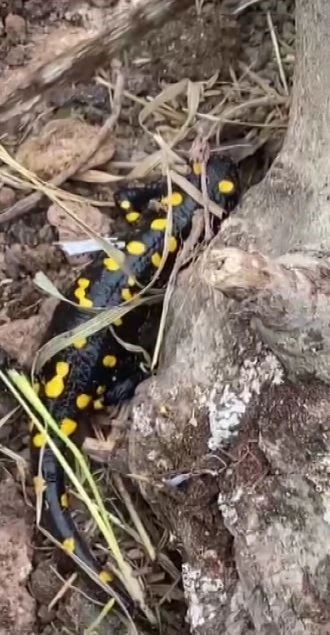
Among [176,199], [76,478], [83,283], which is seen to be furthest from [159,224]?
[76,478]

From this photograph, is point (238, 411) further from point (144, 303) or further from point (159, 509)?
point (144, 303)

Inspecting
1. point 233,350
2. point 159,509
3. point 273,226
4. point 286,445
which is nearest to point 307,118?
point 273,226

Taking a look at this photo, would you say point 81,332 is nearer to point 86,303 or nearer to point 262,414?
point 86,303

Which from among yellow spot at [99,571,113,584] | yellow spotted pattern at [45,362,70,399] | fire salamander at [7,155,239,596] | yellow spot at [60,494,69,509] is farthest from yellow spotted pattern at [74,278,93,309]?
yellow spot at [99,571,113,584]

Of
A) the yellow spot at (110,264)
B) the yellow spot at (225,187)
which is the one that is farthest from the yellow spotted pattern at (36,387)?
the yellow spot at (225,187)

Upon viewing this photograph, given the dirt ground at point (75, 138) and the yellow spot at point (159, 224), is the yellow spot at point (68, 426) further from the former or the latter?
the yellow spot at point (159, 224)
